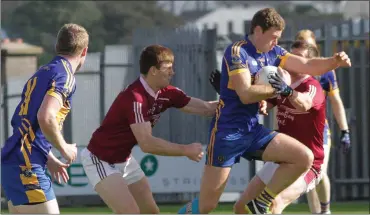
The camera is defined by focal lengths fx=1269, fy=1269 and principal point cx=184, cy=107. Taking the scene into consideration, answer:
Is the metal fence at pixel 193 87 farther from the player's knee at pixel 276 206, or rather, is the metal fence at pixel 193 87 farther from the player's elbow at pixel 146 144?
the player's elbow at pixel 146 144

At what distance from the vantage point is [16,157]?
9.43 meters

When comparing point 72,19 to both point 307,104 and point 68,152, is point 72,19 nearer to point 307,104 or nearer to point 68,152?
point 307,104

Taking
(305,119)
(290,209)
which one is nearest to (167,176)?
(290,209)

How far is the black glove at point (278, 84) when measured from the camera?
10.5 meters

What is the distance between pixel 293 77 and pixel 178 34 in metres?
6.86

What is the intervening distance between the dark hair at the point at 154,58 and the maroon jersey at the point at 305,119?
4.43 ft

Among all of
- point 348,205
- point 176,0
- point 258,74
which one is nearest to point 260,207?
point 258,74

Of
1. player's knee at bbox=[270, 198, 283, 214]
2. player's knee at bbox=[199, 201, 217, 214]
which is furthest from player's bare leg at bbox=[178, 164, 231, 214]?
player's knee at bbox=[270, 198, 283, 214]

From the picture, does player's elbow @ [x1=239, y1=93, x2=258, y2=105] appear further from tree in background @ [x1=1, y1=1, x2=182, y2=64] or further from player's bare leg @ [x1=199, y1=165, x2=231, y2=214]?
tree in background @ [x1=1, y1=1, x2=182, y2=64]

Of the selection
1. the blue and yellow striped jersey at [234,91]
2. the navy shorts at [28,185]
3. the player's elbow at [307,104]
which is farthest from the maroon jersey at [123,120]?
the navy shorts at [28,185]

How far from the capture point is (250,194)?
446 inches

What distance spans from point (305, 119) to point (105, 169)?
208cm

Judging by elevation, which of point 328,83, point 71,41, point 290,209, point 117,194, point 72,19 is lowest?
point 290,209

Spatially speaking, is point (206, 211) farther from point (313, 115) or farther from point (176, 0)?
point (176, 0)
